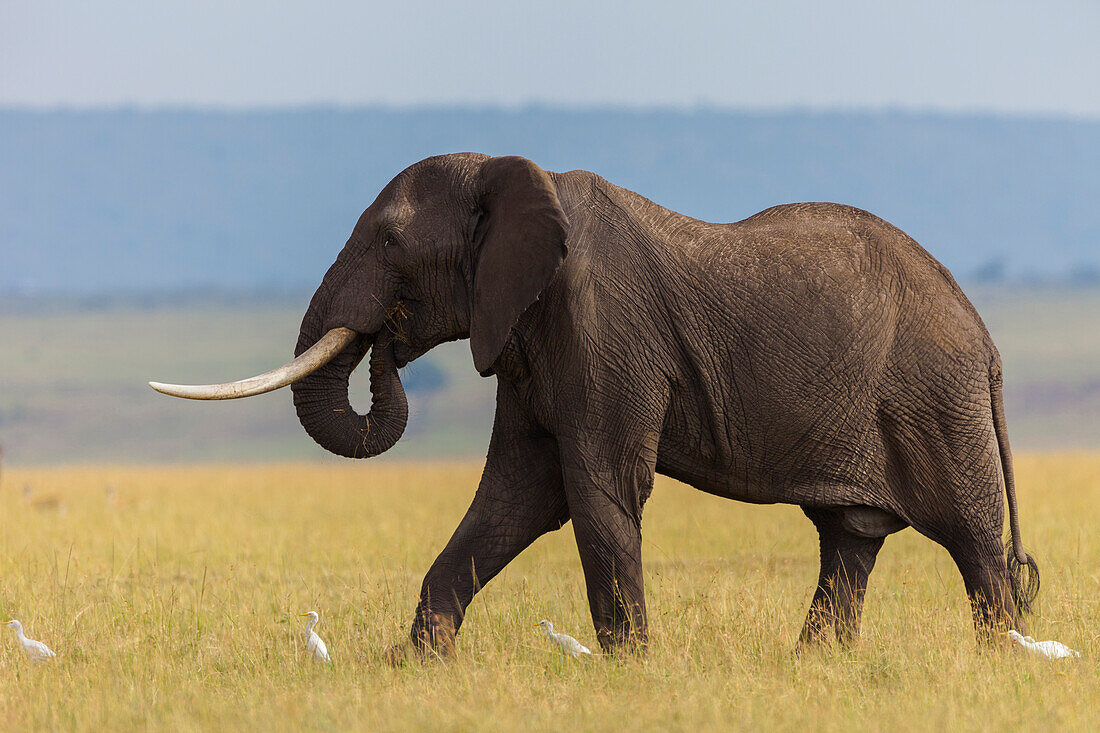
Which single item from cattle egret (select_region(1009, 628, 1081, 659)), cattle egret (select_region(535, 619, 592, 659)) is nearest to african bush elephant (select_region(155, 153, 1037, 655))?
cattle egret (select_region(535, 619, 592, 659))

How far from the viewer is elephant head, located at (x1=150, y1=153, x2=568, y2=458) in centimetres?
785

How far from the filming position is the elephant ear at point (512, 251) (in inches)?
305

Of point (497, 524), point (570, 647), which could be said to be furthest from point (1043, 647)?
point (497, 524)

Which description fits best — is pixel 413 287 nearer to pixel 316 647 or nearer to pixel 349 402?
pixel 349 402

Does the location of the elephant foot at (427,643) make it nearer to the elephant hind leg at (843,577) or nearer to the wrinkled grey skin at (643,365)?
the wrinkled grey skin at (643,365)

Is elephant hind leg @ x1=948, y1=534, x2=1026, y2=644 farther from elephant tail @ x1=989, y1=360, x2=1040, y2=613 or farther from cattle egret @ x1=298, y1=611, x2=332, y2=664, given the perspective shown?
cattle egret @ x1=298, y1=611, x2=332, y2=664

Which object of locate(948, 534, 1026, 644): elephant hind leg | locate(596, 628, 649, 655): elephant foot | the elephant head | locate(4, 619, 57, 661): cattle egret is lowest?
locate(4, 619, 57, 661): cattle egret

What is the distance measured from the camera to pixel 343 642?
9.00 m

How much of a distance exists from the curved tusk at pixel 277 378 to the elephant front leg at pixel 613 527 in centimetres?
158

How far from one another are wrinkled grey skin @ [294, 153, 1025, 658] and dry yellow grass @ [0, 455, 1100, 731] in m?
0.56

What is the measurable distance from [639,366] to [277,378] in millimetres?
2195

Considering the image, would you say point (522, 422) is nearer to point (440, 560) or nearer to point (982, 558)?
point (440, 560)

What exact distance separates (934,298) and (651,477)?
2189 mm

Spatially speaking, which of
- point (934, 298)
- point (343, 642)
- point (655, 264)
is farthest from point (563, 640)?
point (934, 298)
